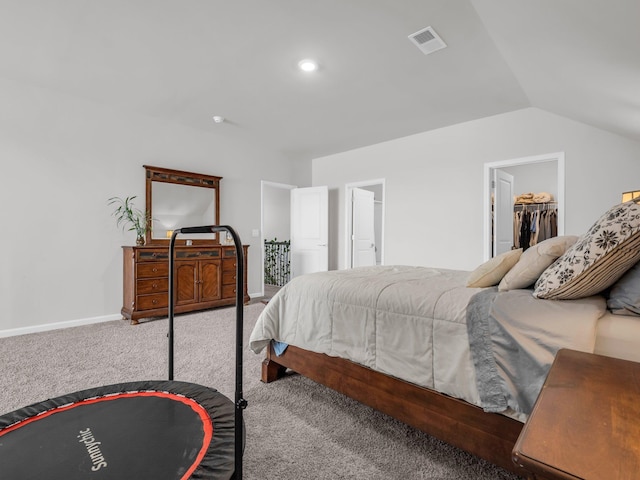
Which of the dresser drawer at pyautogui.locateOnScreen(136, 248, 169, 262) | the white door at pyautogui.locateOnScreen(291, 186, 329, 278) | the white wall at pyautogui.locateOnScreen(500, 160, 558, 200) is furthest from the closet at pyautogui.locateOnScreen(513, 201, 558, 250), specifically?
the dresser drawer at pyautogui.locateOnScreen(136, 248, 169, 262)

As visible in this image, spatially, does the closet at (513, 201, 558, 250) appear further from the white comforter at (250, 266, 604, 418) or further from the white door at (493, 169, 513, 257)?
the white comforter at (250, 266, 604, 418)

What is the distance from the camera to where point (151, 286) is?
3963mm

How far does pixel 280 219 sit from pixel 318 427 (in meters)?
6.90

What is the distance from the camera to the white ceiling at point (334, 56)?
2.14m

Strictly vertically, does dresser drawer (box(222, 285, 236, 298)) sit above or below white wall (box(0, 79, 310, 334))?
below

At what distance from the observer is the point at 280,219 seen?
843 cm

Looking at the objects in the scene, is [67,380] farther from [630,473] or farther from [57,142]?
[630,473]

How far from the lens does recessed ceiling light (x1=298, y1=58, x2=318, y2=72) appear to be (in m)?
2.91

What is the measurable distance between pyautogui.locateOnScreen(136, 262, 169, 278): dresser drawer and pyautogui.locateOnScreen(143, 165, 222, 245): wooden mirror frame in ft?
1.53

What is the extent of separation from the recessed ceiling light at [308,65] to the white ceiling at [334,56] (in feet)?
0.26

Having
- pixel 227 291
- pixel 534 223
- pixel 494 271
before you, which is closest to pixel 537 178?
pixel 534 223

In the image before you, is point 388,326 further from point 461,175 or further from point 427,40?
point 461,175

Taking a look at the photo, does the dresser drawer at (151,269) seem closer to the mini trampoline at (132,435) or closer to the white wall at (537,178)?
the mini trampoline at (132,435)

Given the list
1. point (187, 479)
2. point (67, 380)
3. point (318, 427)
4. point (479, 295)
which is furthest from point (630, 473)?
point (67, 380)
